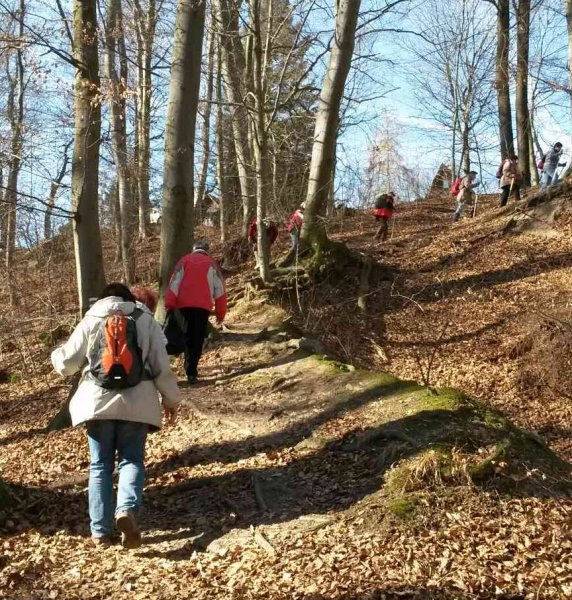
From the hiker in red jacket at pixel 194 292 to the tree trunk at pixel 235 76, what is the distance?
2.60 metres

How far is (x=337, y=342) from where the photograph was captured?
9961mm

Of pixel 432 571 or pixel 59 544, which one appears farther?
pixel 59 544

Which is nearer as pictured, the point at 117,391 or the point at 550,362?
the point at 117,391

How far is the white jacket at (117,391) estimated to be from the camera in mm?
4094

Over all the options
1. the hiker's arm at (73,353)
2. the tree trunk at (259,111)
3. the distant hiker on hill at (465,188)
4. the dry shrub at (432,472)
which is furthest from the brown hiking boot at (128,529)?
the distant hiker on hill at (465,188)

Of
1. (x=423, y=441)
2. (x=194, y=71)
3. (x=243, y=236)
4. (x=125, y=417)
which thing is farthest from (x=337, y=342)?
(x=243, y=236)

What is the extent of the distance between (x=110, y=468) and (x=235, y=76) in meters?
10.7

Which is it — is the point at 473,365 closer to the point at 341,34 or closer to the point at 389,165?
the point at 341,34

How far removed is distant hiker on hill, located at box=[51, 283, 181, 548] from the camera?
408 cm

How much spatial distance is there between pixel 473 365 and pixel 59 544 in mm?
6653

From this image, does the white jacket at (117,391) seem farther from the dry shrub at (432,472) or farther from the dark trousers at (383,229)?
the dark trousers at (383,229)

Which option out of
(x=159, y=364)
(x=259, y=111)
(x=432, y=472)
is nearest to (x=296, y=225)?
(x=259, y=111)

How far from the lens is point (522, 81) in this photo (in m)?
20.4

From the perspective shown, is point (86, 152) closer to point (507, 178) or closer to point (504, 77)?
point (507, 178)
